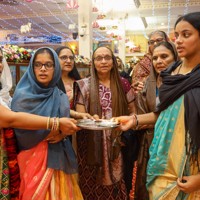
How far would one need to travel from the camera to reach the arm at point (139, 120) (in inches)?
70.6

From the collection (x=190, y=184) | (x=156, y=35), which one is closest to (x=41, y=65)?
(x=190, y=184)

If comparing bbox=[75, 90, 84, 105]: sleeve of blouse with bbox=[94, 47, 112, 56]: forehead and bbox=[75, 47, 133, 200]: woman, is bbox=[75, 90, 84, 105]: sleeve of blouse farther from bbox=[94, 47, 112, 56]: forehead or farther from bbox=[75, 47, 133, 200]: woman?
bbox=[94, 47, 112, 56]: forehead

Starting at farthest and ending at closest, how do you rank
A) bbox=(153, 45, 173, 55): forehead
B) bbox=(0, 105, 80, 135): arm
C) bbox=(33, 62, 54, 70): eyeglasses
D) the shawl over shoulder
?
bbox=(153, 45, 173, 55): forehead
bbox=(33, 62, 54, 70): eyeglasses
bbox=(0, 105, 80, 135): arm
the shawl over shoulder

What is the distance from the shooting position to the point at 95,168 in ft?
8.38

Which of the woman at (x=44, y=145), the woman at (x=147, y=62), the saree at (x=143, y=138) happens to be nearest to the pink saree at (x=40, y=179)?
the woman at (x=44, y=145)

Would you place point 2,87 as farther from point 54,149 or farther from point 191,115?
point 191,115

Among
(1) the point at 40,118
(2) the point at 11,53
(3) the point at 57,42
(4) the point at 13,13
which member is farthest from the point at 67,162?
(3) the point at 57,42

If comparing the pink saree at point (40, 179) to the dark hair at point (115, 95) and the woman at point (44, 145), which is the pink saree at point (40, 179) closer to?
the woman at point (44, 145)

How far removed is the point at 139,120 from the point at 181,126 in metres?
0.43

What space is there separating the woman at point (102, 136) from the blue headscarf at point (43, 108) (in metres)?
0.44

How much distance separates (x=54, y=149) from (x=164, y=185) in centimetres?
79

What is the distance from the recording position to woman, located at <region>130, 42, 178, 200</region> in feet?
7.32

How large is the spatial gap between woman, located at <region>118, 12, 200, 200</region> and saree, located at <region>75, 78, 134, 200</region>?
93 cm

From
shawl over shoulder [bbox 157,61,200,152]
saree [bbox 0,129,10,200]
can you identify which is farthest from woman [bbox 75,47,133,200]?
shawl over shoulder [bbox 157,61,200,152]
